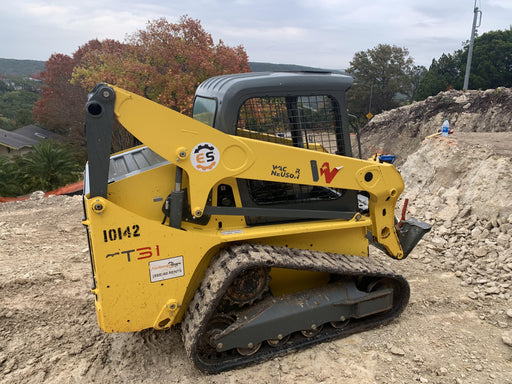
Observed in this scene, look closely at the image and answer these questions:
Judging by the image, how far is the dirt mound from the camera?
13242 millimetres

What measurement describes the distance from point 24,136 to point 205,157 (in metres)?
28.6

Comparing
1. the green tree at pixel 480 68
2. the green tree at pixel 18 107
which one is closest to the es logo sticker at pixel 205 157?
the green tree at pixel 480 68

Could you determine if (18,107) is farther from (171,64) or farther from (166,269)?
(166,269)

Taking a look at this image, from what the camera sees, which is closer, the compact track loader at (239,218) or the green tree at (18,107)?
the compact track loader at (239,218)

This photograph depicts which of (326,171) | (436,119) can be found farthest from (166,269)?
(436,119)

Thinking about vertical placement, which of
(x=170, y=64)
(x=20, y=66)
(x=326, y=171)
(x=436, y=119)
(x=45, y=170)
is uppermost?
(x=20, y=66)

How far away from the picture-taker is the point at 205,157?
3139 mm

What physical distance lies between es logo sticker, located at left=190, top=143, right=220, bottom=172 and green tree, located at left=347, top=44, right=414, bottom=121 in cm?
2830

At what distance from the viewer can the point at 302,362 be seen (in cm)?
351

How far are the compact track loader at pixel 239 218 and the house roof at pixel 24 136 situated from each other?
20.0 metres

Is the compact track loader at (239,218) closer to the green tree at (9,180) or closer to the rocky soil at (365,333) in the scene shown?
the rocky soil at (365,333)

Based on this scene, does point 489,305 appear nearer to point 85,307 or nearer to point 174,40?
point 85,307

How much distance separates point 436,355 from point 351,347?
749 mm

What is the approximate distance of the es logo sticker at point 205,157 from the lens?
3.12m
